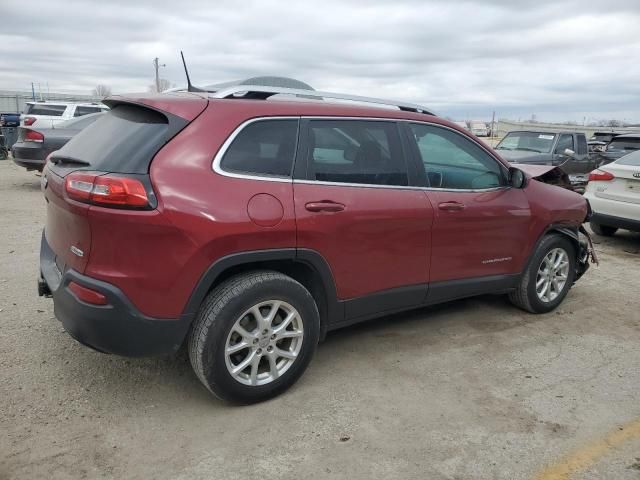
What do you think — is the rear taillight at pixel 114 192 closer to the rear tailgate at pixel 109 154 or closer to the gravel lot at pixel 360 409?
the rear tailgate at pixel 109 154

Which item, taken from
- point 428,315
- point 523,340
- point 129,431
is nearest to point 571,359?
point 523,340

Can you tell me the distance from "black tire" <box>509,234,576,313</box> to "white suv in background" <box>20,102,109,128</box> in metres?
12.0

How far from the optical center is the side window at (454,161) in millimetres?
3979

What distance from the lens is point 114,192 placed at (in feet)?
9.00

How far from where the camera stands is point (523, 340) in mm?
4340

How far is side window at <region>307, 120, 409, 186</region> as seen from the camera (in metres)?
3.41

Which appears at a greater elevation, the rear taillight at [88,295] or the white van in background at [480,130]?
the white van in background at [480,130]

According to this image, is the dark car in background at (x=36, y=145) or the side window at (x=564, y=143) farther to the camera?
the side window at (x=564, y=143)

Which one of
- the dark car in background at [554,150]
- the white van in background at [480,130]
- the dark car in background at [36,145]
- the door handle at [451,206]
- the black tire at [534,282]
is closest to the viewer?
the door handle at [451,206]

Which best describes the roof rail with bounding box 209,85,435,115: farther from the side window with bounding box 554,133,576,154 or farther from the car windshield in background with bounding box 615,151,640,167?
the side window with bounding box 554,133,576,154

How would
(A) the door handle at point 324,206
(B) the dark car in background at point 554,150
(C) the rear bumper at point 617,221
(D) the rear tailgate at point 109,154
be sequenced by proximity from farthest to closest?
1. (B) the dark car in background at point 554,150
2. (C) the rear bumper at point 617,221
3. (A) the door handle at point 324,206
4. (D) the rear tailgate at point 109,154

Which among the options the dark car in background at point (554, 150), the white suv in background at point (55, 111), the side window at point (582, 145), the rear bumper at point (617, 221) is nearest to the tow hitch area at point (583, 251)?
the rear bumper at point (617, 221)

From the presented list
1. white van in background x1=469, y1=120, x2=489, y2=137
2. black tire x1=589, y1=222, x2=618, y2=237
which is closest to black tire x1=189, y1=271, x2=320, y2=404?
black tire x1=589, y1=222, x2=618, y2=237

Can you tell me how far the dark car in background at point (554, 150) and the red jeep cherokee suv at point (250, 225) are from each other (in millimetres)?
7914
